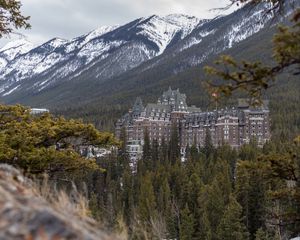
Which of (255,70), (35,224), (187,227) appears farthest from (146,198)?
(35,224)

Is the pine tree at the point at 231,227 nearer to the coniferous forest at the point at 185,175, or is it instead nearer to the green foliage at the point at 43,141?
the coniferous forest at the point at 185,175

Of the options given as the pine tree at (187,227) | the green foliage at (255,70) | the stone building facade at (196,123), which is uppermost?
the stone building facade at (196,123)

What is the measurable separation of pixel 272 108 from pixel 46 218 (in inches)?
7376

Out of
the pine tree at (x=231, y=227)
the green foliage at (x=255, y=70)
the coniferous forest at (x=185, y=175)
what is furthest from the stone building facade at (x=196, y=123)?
the green foliage at (x=255, y=70)

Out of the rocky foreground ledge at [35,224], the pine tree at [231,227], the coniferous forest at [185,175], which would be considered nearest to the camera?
the rocky foreground ledge at [35,224]

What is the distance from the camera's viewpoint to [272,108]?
184625mm

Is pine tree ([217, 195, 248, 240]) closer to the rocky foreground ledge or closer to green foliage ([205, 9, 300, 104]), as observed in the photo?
green foliage ([205, 9, 300, 104])

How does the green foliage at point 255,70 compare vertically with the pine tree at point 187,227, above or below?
above

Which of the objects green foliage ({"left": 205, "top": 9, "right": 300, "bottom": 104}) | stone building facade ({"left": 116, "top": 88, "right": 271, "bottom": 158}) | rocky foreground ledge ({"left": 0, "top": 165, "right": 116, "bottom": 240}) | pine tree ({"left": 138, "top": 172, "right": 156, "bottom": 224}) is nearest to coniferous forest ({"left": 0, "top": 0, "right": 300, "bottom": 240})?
green foliage ({"left": 205, "top": 9, "right": 300, "bottom": 104})

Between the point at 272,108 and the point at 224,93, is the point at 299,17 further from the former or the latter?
the point at 272,108

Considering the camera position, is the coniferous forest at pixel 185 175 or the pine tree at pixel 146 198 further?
the pine tree at pixel 146 198

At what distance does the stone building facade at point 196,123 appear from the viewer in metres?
138

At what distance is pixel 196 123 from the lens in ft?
486

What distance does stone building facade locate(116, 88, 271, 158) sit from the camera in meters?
138
